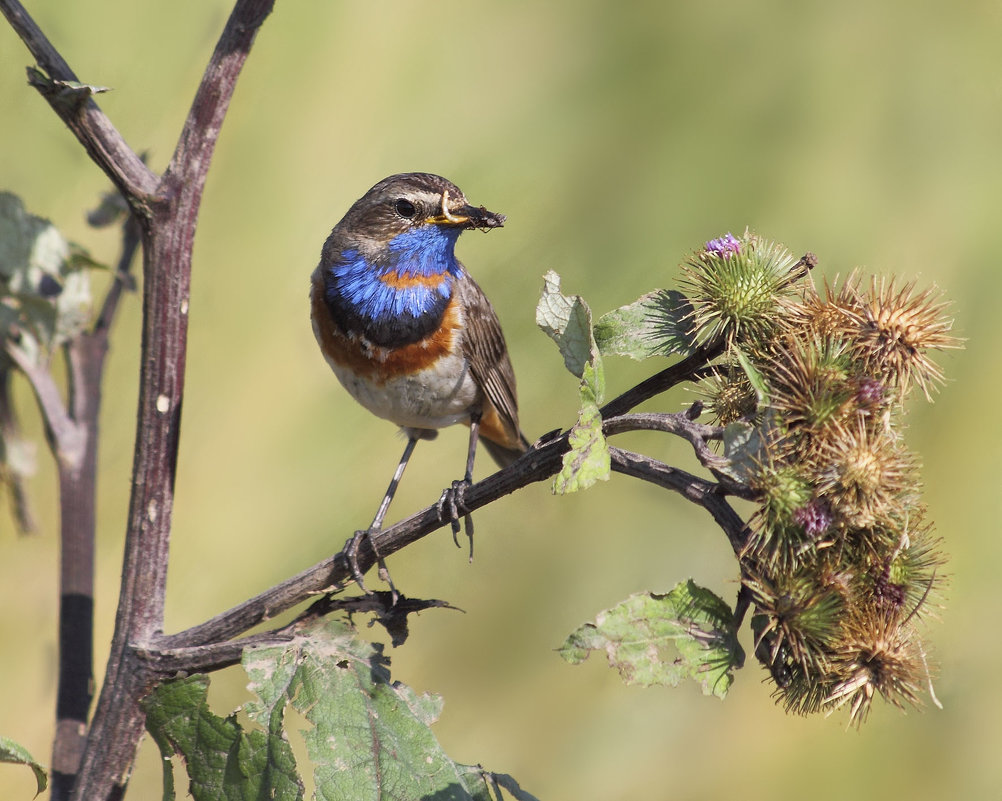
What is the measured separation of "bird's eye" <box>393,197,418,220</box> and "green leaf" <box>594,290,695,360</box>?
1232 mm

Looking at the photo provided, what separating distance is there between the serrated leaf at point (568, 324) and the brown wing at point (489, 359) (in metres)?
1.33

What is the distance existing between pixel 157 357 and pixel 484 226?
2.67 ft

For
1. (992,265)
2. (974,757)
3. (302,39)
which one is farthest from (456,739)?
(302,39)

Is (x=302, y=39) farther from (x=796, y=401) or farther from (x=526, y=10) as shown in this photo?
(x=796, y=401)

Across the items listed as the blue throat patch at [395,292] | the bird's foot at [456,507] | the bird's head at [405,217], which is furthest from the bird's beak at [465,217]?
the bird's foot at [456,507]

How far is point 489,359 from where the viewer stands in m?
2.95

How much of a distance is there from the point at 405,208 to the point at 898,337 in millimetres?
1559

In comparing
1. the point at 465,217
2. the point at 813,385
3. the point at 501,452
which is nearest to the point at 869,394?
the point at 813,385

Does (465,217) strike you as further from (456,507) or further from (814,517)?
(814,517)

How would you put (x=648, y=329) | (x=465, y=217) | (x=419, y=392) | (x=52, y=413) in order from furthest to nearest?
(x=419, y=392), (x=465, y=217), (x=52, y=413), (x=648, y=329)

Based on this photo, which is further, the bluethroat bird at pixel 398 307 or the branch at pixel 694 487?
the bluethroat bird at pixel 398 307

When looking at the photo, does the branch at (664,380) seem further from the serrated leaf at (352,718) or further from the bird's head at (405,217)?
the bird's head at (405,217)

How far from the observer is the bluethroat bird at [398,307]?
272 centimetres

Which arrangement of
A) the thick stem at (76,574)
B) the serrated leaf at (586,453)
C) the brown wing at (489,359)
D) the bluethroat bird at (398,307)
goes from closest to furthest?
1. the serrated leaf at (586,453)
2. the thick stem at (76,574)
3. the bluethroat bird at (398,307)
4. the brown wing at (489,359)
